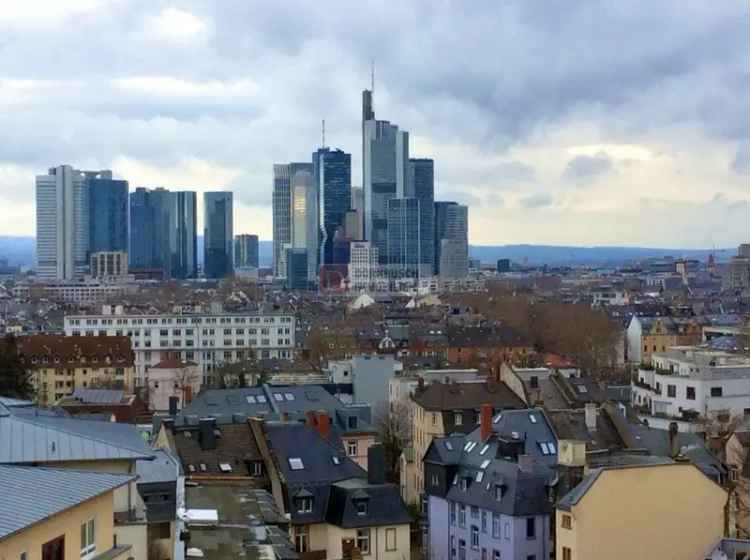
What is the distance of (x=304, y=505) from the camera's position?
40062 millimetres

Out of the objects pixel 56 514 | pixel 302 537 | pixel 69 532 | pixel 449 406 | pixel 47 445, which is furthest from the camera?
pixel 449 406

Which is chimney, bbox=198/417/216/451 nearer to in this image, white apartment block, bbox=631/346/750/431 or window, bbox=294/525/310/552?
window, bbox=294/525/310/552

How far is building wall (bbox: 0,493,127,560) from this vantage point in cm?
1564

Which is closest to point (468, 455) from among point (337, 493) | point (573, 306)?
point (337, 493)

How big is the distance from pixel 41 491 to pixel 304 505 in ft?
76.8

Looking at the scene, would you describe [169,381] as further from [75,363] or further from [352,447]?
[352,447]

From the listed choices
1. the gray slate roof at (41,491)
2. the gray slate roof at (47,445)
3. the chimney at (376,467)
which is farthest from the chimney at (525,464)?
the gray slate roof at (41,491)

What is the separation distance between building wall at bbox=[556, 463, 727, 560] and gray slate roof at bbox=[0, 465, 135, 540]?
792 inches

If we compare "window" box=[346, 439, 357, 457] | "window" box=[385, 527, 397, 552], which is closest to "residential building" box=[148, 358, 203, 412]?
"window" box=[346, 439, 357, 457]

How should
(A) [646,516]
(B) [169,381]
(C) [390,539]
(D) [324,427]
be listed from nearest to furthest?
(A) [646,516] < (C) [390,539] < (D) [324,427] < (B) [169,381]

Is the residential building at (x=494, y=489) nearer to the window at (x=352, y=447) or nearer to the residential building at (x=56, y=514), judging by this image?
the window at (x=352, y=447)

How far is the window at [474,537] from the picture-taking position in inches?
1713

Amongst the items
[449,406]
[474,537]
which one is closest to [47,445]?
[474,537]

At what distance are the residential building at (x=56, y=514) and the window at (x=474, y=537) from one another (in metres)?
24.9
